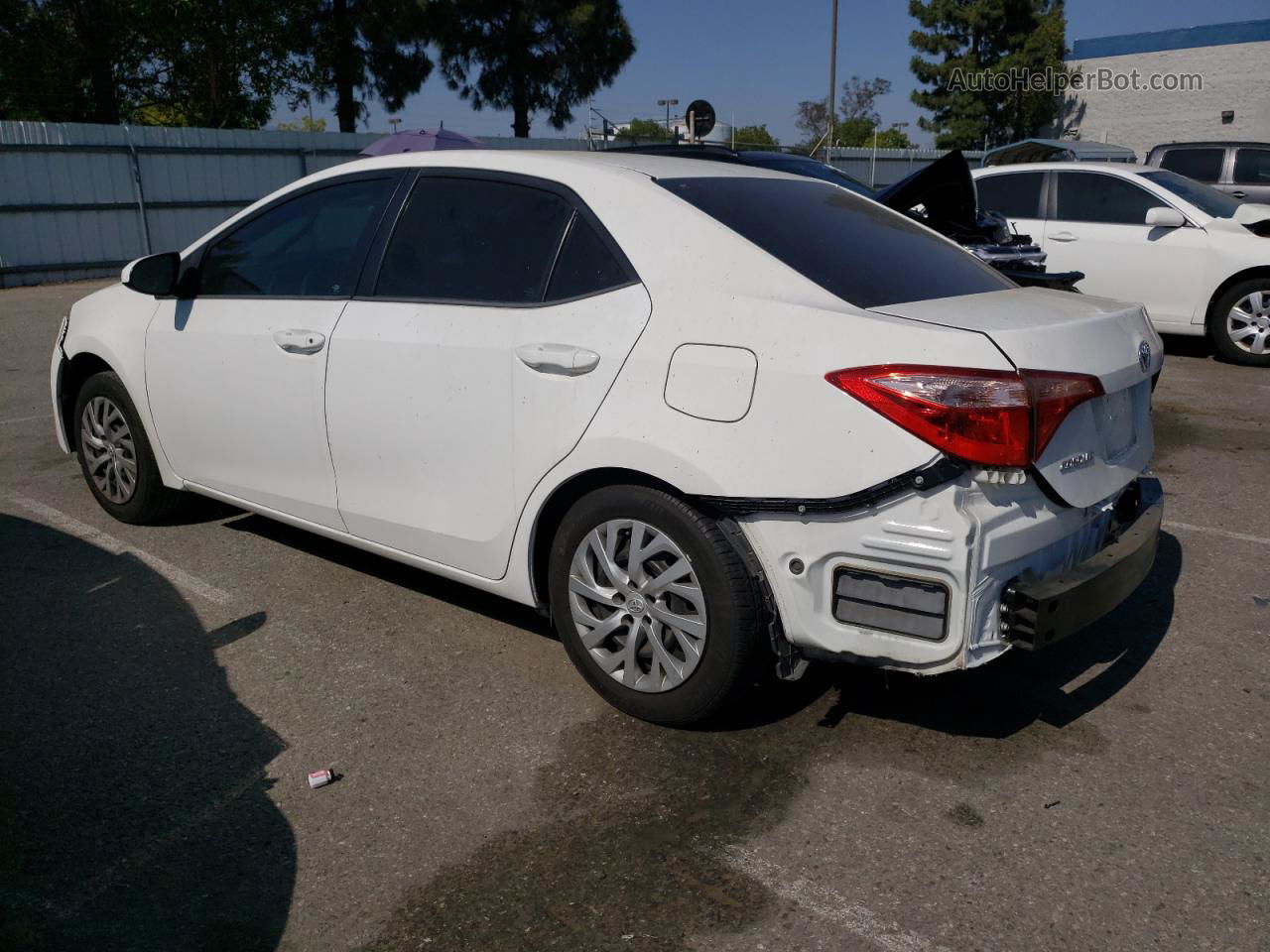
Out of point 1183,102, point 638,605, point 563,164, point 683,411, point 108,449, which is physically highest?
point 1183,102

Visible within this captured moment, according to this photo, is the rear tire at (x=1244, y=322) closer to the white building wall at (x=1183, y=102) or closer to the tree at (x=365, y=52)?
the tree at (x=365, y=52)

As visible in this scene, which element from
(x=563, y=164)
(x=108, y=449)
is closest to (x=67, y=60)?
(x=108, y=449)

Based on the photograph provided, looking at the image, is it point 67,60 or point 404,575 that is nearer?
point 404,575

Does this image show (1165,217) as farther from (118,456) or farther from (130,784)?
(130,784)

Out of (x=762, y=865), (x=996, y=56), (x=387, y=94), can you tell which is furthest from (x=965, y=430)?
(x=996, y=56)

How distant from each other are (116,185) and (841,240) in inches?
680

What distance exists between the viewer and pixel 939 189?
6762mm

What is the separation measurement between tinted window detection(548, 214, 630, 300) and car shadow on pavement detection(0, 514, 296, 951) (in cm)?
166

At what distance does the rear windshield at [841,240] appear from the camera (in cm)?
328

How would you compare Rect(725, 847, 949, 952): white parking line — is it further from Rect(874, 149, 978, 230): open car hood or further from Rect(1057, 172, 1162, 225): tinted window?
Rect(1057, 172, 1162, 225): tinted window

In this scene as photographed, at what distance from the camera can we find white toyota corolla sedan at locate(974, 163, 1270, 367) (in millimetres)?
9469

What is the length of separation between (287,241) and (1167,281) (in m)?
8.19

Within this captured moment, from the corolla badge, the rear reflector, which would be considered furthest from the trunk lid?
the rear reflector

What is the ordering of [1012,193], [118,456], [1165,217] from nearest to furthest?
[118,456] < [1165,217] < [1012,193]
